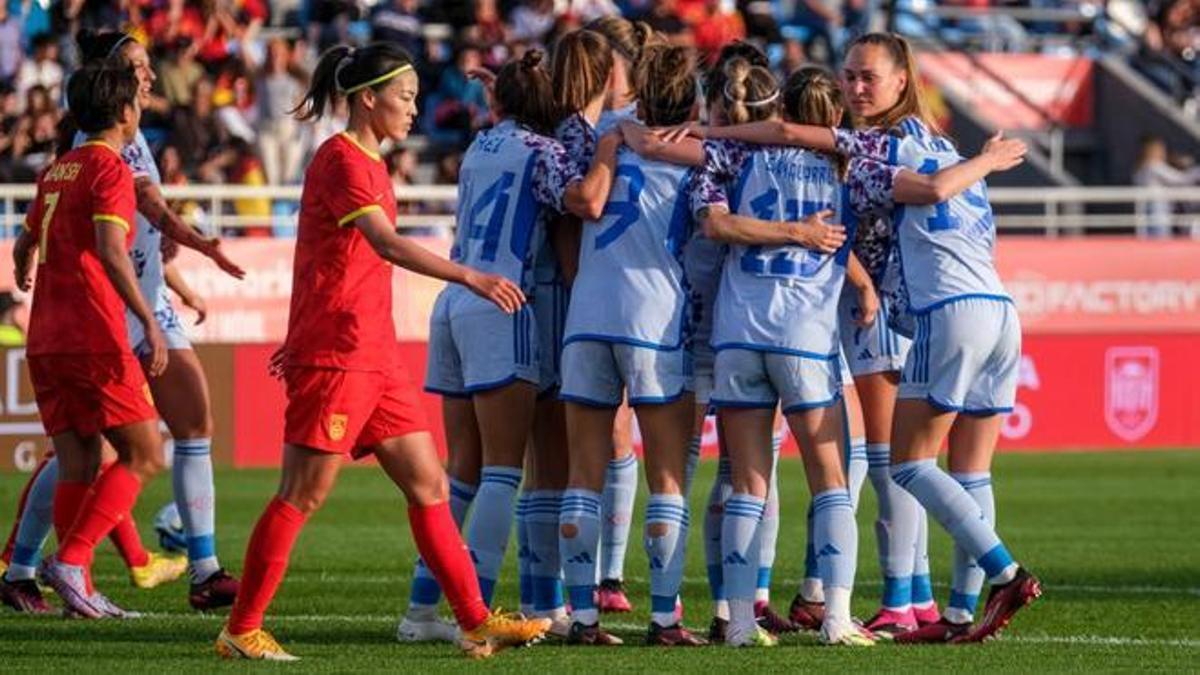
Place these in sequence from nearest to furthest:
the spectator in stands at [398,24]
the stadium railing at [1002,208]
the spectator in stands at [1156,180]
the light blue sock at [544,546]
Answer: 1. the light blue sock at [544,546]
2. the stadium railing at [1002,208]
3. the spectator in stands at [398,24]
4. the spectator in stands at [1156,180]

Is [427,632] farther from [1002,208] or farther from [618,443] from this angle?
[1002,208]

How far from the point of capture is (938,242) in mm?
9969

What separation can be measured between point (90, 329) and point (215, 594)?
1.42 meters

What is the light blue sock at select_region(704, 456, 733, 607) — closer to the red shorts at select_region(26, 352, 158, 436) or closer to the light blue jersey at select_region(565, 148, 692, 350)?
the light blue jersey at select_region(565, 148, 692, 350)

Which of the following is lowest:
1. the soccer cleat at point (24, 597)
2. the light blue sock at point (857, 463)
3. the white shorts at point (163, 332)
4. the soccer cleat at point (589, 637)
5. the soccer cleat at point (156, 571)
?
the soccer cleat at point (156, 571)

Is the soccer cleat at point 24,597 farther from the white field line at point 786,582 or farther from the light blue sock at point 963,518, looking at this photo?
the light blue sock at point 963,518

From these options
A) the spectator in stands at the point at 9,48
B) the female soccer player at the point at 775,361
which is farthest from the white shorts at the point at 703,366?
the spectator in stands at the point at 9,48

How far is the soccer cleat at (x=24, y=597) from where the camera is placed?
1129cm

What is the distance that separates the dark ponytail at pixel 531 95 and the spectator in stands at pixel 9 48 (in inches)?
599

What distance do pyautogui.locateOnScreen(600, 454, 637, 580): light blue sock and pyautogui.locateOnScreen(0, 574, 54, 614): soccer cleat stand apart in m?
2.40

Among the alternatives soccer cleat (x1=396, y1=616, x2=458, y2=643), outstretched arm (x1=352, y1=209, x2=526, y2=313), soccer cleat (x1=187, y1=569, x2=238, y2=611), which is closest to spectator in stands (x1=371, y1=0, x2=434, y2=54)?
soccer cleat (x1=187, y1=569, x2=238, y2=611)

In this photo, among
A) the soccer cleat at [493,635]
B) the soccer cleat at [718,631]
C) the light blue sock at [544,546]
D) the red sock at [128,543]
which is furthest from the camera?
the red sock at [128,543]

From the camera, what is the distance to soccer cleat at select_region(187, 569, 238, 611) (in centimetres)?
1141

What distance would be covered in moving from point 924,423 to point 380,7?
1787 centimetres
